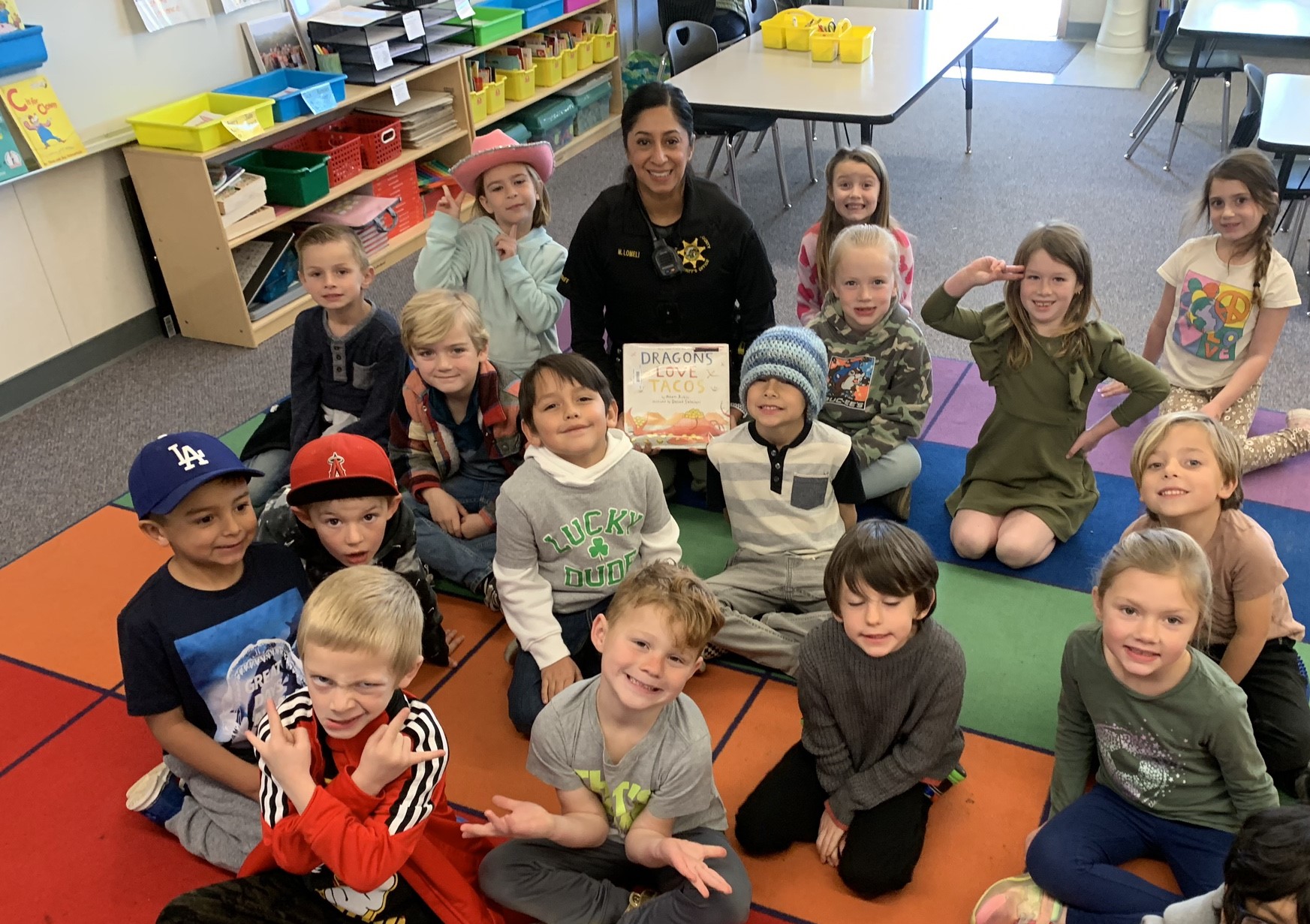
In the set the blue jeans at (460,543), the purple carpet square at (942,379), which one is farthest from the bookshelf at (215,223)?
the purple carpet square at (942,379)

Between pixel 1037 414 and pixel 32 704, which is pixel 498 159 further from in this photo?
pixel 32 704

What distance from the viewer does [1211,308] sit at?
3078 mm

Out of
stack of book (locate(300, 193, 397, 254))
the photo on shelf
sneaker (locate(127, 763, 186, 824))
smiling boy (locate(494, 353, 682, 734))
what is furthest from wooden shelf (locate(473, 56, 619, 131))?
sneaker (locate(127, 763, 186, 824))

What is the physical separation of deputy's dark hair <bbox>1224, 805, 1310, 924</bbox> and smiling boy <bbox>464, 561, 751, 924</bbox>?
29.5 inches

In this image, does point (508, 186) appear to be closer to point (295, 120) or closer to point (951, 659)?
point (295, 120)

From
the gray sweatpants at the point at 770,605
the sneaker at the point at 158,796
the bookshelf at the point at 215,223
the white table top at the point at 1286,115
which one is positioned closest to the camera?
the sneaker at the point at 158,796

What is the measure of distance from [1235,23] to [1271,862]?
483 cm

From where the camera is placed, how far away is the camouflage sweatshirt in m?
2.98

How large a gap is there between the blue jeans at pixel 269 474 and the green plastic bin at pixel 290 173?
62.5 inches

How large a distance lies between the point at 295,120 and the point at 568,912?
3.44m

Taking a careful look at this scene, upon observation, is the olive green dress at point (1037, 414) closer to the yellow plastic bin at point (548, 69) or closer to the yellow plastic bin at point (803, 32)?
the yellow plastic bin at point (803, 32)

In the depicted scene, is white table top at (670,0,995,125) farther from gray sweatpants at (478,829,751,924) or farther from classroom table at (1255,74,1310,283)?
gray sweatpants at (478,829,751,924)

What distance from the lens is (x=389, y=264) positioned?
4.87 meters

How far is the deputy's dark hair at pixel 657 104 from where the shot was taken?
291 cm
